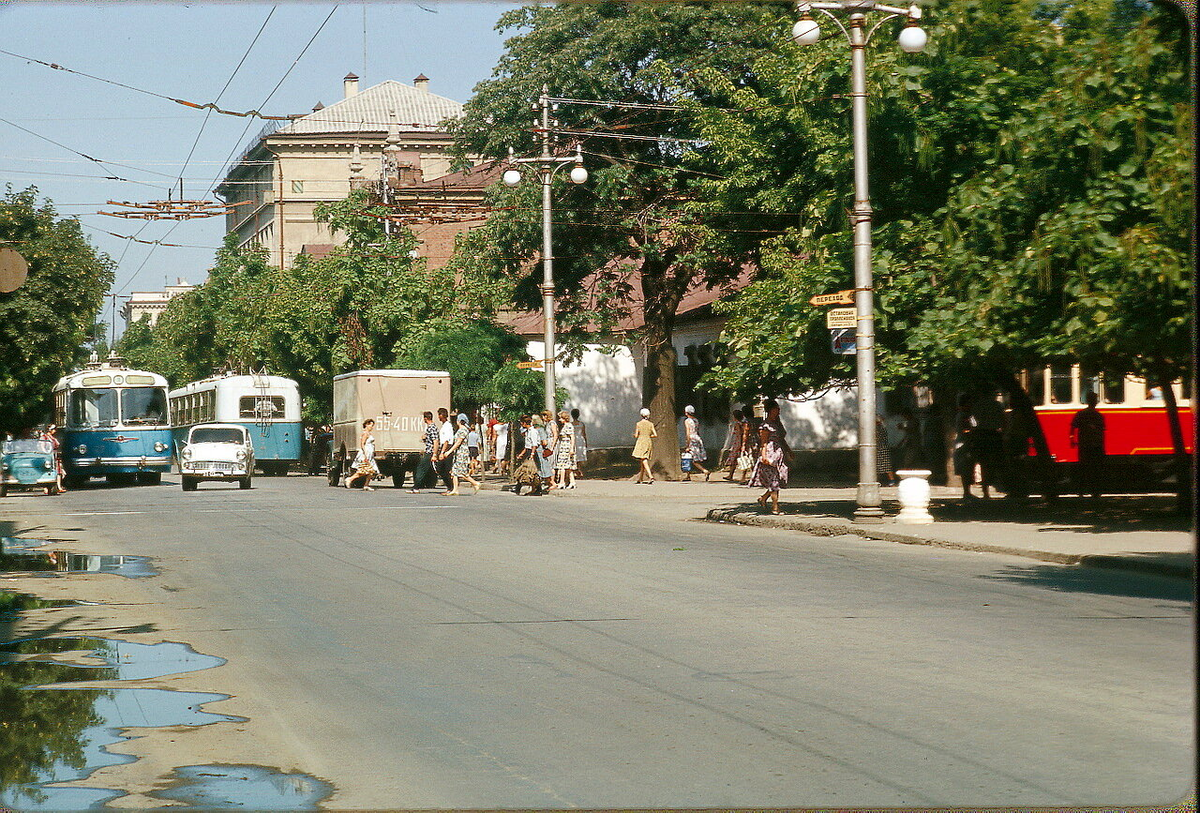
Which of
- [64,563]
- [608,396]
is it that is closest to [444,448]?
[64,563]

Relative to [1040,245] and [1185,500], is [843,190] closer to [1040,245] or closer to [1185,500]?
[1040,245]

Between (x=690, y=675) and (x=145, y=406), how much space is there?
37.1 meters

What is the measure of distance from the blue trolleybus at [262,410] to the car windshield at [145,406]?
18.3 ft

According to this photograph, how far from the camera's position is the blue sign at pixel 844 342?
20344 millimetres

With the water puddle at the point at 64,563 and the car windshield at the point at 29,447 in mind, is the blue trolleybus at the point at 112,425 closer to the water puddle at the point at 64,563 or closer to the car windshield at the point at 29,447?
the car windshield at the point at 29,447

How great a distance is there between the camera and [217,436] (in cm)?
3778

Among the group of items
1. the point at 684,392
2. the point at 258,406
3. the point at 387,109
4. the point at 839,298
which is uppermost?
the point at 387,109

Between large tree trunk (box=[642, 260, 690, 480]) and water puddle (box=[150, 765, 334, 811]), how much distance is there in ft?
102

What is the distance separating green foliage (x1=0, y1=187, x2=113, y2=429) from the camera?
22219 millimetres

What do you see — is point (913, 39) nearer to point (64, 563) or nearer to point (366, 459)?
point (64, 563)

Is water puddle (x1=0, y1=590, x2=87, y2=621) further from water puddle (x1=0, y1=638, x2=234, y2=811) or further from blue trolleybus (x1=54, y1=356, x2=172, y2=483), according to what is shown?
blue trolleybus (x1=54, y1=356, x2=172, y2=483)

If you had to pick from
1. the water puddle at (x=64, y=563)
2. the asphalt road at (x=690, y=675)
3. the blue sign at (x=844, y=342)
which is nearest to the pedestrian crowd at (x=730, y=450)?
the blue sign at (x=844, y=342)

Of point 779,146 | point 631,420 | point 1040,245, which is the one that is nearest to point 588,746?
point 1040,245

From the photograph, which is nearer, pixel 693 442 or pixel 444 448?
pixel 444 448
